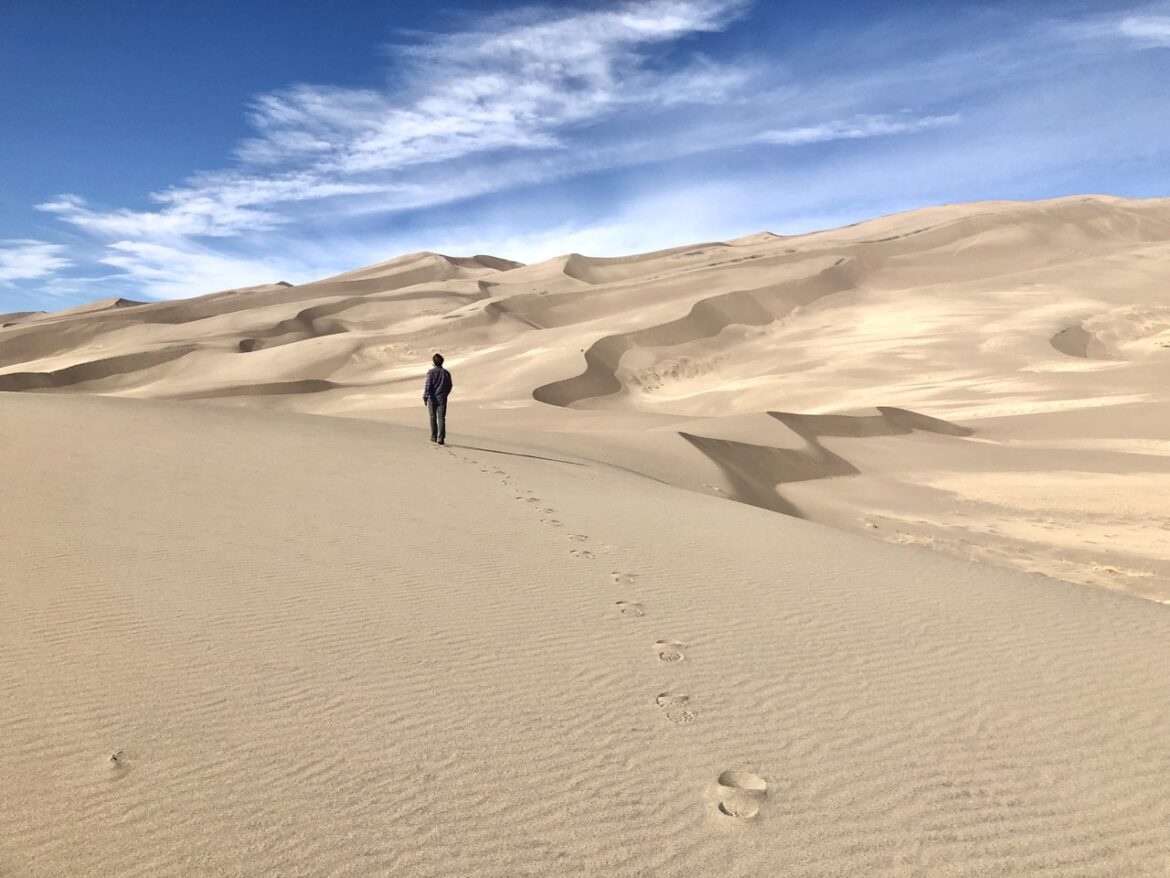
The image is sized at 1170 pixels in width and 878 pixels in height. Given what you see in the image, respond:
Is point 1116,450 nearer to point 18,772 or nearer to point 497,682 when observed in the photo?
point 497,682

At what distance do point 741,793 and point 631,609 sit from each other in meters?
2.27

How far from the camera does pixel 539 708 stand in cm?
362

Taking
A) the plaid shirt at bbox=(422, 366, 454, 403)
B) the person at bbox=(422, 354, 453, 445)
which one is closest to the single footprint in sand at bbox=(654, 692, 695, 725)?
the person at bbox=(422, 354, 453, 445)

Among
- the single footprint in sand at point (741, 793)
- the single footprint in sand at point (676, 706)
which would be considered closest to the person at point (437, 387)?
the single footprint in sand at point (676, 706)

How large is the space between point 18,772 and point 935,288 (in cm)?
4925

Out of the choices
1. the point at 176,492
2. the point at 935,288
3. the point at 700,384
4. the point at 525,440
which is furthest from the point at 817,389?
the point at 176,492

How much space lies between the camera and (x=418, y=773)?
300cm

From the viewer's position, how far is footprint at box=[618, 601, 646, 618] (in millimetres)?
5125

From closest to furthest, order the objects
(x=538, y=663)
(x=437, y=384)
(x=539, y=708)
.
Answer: (x=539, y=708)
(x=538, y=663)
(x=437, y=384)

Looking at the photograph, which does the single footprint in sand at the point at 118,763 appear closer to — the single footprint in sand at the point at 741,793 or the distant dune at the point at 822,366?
the single footprint in sand at the point at 741,793

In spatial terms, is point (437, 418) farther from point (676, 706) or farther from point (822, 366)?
point (822, 366)

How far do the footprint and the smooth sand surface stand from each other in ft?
0.11

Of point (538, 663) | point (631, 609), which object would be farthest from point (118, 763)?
point (631, 609)

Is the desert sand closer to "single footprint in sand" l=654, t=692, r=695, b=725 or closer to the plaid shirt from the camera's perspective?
"single footprint in sand" l=654, t=692, r=695, b=725
